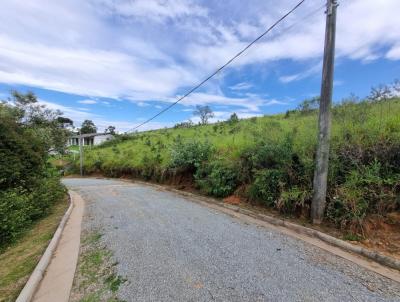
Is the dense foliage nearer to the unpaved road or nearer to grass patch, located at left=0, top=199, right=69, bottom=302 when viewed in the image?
grass patch, located at left=0, top=199, right=69, bottom=302

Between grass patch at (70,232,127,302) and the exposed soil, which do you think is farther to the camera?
the exposed soil

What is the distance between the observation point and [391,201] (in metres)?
4.81

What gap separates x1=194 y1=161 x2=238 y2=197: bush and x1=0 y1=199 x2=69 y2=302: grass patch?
16.1ft

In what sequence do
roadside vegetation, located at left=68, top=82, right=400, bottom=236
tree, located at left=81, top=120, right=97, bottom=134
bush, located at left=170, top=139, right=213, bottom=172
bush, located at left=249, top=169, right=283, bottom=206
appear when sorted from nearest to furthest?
roadside vegetation, located at left=68, top=82, right=400, bottom=236, bush, located at left=249, top=169, right=283, bottom=206, bush, located at left=170, top=139, right=213, bottom=172, tree, located at left=81, top=120, right=97, bottom=134

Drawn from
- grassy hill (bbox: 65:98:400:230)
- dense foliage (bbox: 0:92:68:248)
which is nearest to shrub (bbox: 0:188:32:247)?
dense foliage (bbox: 0:92:68:248)

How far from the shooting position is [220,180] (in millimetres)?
8906

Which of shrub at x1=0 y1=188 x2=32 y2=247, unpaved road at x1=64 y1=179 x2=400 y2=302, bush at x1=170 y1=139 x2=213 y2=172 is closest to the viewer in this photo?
unpaved road at x1=64 y1=179 x2=400 y2=302

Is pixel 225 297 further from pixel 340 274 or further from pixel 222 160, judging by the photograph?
pixel 222 160

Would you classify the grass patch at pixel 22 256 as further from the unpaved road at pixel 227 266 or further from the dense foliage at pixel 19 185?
the unpaved road at pixel 227 266

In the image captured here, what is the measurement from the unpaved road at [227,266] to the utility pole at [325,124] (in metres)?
1.12

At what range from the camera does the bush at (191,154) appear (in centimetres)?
1073

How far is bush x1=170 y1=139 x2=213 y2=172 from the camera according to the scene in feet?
35.2

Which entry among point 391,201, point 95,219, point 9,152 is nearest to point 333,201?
point 391,201

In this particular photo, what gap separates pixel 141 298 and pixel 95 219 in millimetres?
4613
